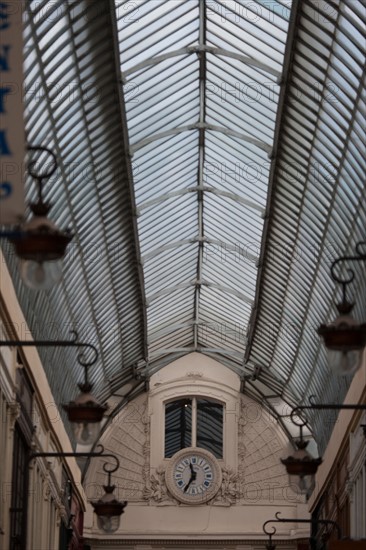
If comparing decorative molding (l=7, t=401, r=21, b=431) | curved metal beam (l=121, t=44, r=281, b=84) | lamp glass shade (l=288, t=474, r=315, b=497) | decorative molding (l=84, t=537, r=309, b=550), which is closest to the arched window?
decorative molding (l=84, t=537, r=309, b=550)

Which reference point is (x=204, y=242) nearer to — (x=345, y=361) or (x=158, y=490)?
(x=158, y=490)

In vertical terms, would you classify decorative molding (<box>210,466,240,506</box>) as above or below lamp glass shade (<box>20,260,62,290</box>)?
above

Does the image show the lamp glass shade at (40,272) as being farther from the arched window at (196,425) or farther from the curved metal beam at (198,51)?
the arched window at (196,425)

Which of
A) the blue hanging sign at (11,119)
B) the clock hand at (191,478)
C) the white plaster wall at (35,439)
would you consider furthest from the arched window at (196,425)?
the blue hanging sign at (11,119)

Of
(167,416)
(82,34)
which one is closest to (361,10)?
(82,34)

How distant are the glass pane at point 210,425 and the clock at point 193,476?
2.85ft

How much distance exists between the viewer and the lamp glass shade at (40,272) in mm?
14641

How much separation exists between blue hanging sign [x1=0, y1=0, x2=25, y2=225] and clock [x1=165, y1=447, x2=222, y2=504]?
102ft

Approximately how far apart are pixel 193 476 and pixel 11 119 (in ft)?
105

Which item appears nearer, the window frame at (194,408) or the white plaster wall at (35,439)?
the white plaster wall at (35,439)

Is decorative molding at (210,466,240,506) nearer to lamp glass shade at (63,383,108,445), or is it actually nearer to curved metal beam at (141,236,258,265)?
curved metal beam at (141,236,258,265)

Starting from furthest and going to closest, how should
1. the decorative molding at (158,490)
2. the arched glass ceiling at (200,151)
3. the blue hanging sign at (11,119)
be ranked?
the decorative molding at (158,490), the arched glass ceiling at (200,151), the blue hanging sign at (11,119)

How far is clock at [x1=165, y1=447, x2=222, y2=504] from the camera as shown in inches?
1794

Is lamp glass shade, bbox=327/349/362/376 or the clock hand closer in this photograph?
lamp glass shade, bbox=327/349/362/376
